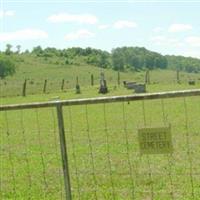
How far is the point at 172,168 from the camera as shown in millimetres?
9641

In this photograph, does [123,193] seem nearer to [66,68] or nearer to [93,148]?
[93,148]

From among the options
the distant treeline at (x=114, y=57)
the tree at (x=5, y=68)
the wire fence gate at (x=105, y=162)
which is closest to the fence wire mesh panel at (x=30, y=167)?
the wire fence gate at (x=105, y=162)

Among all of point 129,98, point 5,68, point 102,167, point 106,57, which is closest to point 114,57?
point 106,57

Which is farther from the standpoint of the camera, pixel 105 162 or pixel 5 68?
pixel 5 68

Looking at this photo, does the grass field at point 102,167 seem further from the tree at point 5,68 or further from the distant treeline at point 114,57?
the distant treeline at point 114,57

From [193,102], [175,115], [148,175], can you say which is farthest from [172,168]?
[193,102]

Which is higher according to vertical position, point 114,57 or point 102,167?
point 114,57

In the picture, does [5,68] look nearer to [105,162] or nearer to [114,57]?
[114,57]

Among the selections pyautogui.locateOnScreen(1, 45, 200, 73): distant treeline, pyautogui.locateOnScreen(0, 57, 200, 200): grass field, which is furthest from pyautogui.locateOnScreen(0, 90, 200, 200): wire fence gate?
pyautogui.locateOnScreen(1, 45, 200, 73): distant treeline

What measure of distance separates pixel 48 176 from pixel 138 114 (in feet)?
35.0

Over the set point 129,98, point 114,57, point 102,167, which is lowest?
point 102,167

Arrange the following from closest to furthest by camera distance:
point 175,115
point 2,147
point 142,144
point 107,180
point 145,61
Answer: point 142,144 < point 107,180 < point 2,147 < point 175,115 < point 145,61

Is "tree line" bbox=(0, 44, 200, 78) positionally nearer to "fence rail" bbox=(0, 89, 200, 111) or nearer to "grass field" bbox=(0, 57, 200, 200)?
"grass field" bbox=(0, 57, 200, 200)

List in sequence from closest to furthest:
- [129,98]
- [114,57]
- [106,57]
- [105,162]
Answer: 1. [129,98]
2. [105,162]
3. [106,57]
4. [114,57]
